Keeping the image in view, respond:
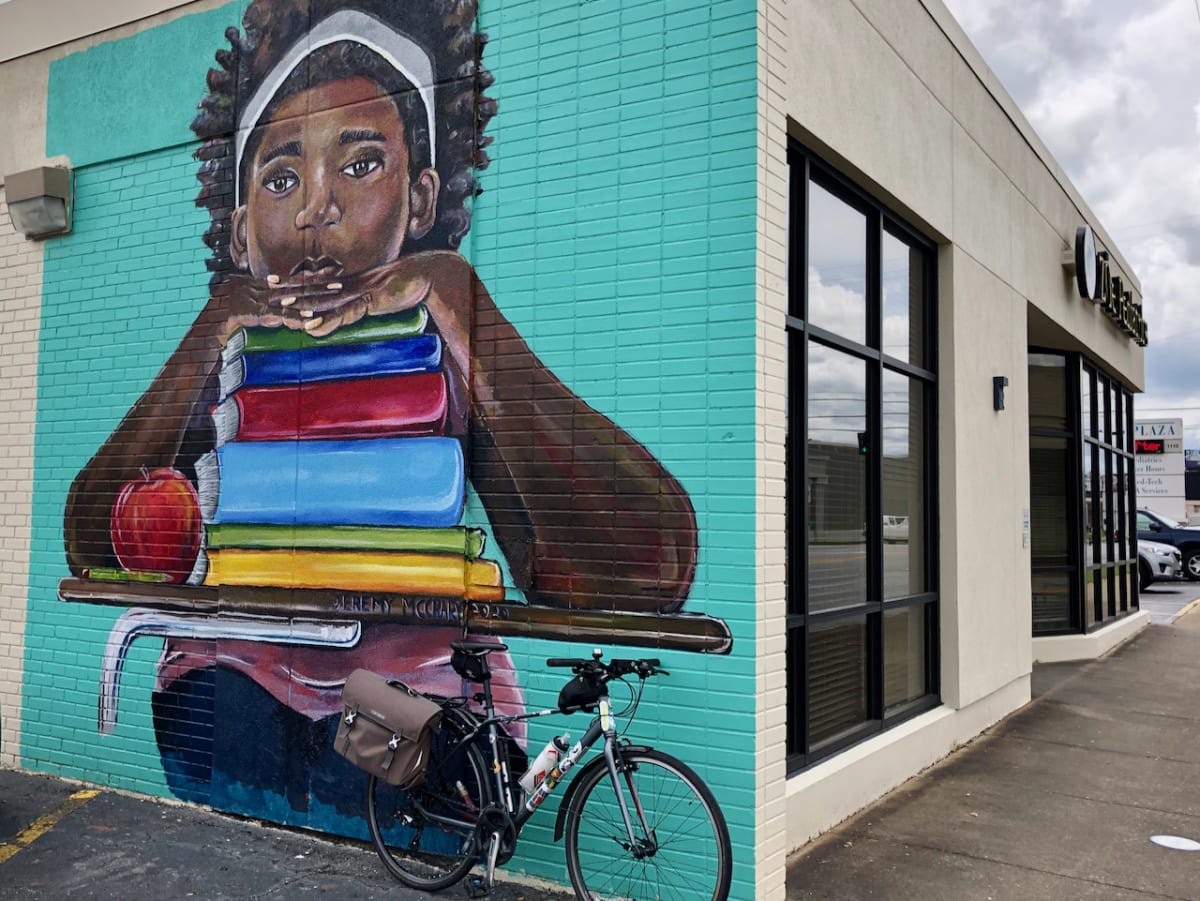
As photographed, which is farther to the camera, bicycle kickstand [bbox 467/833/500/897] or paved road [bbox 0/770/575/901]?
paved road [bbox 0/770/575/901]

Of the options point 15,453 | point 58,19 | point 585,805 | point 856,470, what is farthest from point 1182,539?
point 58,19

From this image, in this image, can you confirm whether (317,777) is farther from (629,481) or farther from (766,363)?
(766,363)

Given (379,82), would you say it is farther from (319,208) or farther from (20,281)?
(20,281)

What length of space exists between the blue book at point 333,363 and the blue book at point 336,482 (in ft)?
1.22

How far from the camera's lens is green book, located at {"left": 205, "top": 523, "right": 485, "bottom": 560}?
537 cm

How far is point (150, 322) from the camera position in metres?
6.75

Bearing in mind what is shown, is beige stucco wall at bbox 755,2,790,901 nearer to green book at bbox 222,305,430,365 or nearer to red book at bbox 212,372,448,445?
red book at bbox 212,372,448,445

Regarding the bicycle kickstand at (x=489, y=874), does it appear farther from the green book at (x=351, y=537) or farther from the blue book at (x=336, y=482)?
the blue book at (x=336, y=482)

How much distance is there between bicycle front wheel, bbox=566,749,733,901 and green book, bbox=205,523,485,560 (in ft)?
4.55

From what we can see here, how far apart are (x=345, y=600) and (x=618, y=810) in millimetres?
1942

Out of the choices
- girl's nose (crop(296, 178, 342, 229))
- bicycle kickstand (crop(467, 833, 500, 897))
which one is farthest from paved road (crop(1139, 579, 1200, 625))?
girl's nose (crop(296, 178, 342, 229))

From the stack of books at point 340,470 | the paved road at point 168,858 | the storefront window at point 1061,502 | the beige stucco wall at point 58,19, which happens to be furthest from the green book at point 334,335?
the storefront window at point 1061,502

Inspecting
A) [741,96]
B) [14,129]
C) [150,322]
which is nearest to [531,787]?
[741,96]

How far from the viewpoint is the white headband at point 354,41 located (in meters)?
5.70
